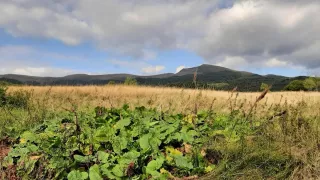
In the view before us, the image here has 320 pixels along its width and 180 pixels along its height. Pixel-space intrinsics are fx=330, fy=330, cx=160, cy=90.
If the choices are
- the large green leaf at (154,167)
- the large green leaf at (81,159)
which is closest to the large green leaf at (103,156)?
the large green leaf at (81,159)

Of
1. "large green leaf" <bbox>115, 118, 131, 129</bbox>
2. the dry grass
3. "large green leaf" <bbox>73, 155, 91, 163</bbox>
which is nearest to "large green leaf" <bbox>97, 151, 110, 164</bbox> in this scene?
"large green leaf" <bbox>73, 155, 91, 163</bbox>

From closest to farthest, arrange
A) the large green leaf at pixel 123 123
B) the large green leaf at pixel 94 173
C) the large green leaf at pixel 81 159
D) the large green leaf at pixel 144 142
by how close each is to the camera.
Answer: the large green leaf at pixel 94 173, the large green leaf at pixel 81 159, the large green leaf at pixel 144 142, the large green leaf at pixel 123 123

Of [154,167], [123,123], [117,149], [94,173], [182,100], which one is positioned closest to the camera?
[94,173]

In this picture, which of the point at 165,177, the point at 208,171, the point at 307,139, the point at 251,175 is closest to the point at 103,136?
the point at 165,177

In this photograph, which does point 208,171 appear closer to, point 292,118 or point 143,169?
point 143,169

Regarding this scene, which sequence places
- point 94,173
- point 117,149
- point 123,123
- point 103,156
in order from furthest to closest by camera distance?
point 123,123, point 117,149, point 103,156, point 94,173

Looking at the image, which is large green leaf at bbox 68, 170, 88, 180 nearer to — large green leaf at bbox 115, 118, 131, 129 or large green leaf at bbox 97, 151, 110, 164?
large green leaf at bbox 97, 151, 110, 164

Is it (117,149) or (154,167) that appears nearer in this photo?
(154,167)

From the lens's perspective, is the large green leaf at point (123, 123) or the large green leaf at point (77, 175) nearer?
the large green leaf at point (77, 175)

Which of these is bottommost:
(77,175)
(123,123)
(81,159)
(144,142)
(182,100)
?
(77,175)

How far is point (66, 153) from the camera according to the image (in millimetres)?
3883

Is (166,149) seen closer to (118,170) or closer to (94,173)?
(118,170)

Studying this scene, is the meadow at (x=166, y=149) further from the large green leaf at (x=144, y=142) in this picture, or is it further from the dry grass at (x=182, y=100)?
the dry grass at (x=182, y=100)

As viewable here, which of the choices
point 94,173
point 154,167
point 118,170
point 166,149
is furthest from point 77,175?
point 166,149
